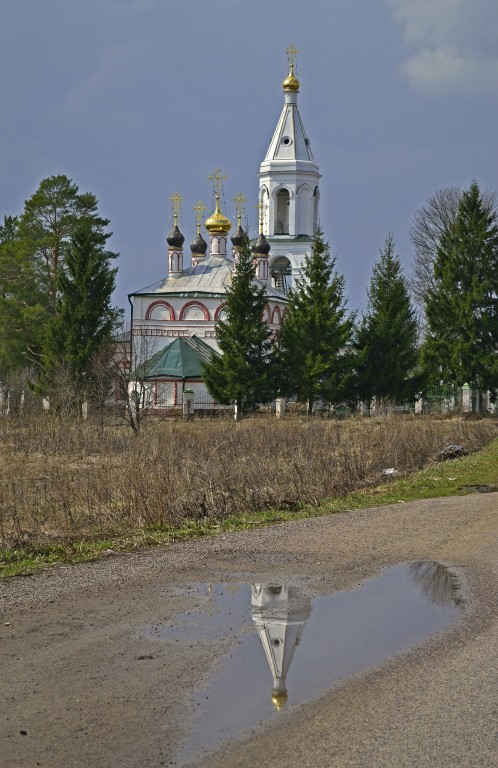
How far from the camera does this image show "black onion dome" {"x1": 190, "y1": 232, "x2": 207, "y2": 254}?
60.6 metres

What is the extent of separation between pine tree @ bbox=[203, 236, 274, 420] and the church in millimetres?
1900

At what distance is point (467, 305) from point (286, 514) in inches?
1192

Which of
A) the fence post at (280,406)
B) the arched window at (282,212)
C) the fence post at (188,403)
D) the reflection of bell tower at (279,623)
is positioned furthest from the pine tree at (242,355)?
the reflection of bell tower at (279,623)

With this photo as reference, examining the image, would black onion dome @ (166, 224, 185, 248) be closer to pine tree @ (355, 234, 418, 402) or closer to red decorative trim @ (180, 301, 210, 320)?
red decorative trim @ (180, 301, 210, 320)

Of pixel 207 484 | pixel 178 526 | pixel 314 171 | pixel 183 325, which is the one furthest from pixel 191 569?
pixel 314 171

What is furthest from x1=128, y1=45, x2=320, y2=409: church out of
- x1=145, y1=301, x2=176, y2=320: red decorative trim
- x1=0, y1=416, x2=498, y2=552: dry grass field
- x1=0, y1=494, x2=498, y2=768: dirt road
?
x1=0, y1=494, x2=498, y2=768: dirt road

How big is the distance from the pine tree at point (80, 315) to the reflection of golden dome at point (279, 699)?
1378 inches

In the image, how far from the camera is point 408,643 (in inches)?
302

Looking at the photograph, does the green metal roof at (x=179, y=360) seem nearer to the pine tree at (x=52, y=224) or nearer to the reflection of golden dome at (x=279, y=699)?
the pine tree at (x=52, y=224)

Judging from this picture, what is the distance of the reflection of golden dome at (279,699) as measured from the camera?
20.6 feet

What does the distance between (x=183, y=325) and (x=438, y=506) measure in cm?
3930

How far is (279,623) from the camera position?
8305 millimetres

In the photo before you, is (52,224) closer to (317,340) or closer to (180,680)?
(317,340)

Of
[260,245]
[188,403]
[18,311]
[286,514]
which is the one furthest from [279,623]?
[260,245]
